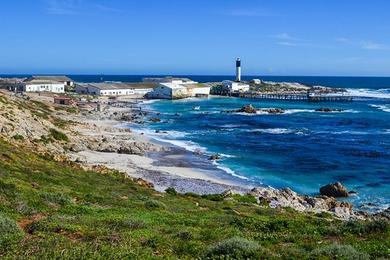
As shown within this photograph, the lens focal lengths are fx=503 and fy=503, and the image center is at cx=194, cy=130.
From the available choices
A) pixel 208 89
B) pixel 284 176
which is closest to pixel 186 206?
pixel 284 176

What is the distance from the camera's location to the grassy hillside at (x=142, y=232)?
1102 cm

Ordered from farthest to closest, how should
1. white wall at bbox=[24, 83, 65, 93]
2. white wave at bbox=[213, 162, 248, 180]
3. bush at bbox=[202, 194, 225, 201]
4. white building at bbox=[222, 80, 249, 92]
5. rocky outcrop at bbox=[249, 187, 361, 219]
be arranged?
1. white building at bbox=[222, 80, 249, 92]
2. white wall at bbox=[24, 83, 65, 93]
3. white wave at bbox=[213, 162, 248, 180]
4. rocky outcrop at bbox=[249, 187, 361, 219]
5. bush at bbox=[202, 194, 225, 201]

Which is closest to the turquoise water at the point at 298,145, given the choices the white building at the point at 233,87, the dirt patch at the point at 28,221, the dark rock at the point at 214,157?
the dark rock at the point at 214,157

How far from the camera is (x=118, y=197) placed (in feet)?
74.2

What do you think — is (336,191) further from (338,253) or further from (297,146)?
(338,253)

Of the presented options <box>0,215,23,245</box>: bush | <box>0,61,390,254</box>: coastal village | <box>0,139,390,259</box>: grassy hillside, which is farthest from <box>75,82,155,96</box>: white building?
<box>0,215,23,245</box>: bush

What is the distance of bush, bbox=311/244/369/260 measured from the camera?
1084 cm

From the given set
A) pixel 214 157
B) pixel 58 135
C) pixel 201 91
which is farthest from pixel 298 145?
pixel 201 91

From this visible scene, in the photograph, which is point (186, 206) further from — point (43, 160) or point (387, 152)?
point (387, 152)

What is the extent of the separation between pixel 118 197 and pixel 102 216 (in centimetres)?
654

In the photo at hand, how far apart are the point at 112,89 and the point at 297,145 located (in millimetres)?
87509

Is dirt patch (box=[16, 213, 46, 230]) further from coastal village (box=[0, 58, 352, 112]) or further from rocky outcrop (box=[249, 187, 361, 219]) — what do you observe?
coastal village (box=[0, 58, 352, 112])

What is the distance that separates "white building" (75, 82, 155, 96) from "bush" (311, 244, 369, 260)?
124569 millimetres

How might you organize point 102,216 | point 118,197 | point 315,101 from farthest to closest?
point 315,101 → point 118,197 → point 102,216
